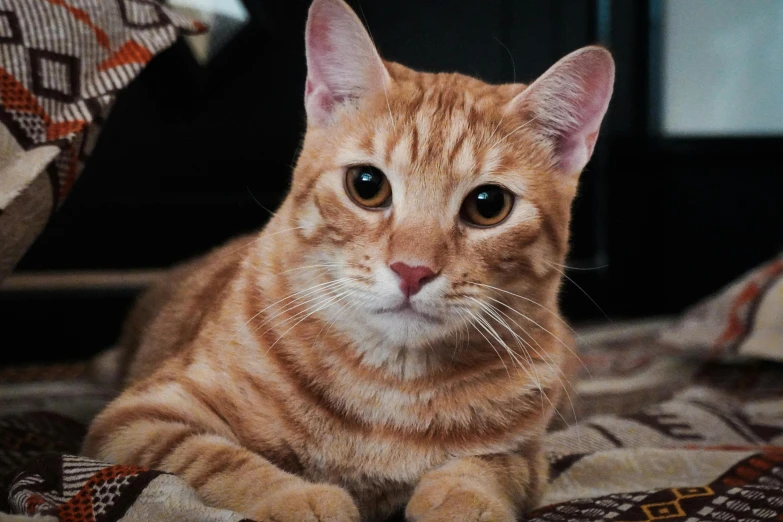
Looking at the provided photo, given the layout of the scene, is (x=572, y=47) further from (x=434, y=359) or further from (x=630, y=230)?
(x=434, y=359)

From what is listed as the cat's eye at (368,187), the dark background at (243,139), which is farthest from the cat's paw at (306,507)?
the dark background at (243,139)

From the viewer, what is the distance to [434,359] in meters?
1.08

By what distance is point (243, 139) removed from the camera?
101 inches

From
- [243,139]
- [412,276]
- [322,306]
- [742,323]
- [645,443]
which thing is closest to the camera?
[412,276]

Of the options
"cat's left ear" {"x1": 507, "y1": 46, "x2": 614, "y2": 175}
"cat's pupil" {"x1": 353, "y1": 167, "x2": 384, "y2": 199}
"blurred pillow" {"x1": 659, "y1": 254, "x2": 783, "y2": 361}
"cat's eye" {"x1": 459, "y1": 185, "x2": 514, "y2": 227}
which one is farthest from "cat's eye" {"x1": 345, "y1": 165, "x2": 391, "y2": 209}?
"blurred pillow" {"x1": 659, "y1": 254, "x2": 783, "y2": 361}

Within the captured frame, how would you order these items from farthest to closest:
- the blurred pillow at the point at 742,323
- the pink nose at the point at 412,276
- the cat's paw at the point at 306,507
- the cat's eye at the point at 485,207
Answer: the blurred pillow at the point at 742,323
the cat's eye at the point at 485,207
the pink nose at the point at 412,276
the cat's paw at the point at 306,507

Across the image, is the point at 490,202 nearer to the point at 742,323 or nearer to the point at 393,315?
the point at 393,315

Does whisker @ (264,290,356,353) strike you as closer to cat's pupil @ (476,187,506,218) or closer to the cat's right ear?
cat's pupil @ (476,187,506,218)

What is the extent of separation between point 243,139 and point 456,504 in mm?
1909

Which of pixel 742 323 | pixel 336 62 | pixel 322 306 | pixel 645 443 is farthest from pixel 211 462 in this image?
pixel 742 323

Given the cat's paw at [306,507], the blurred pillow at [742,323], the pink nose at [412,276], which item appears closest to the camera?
the cat's paw at [306,507]

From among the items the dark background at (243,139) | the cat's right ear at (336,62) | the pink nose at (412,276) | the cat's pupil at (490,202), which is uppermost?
the cat's right ear at (336,62)

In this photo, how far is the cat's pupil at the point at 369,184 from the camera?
3.59ft

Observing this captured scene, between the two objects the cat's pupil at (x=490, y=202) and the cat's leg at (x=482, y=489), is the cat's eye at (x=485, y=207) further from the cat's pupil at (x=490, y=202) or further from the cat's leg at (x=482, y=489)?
the cat's leg at (x=482, y=489)
